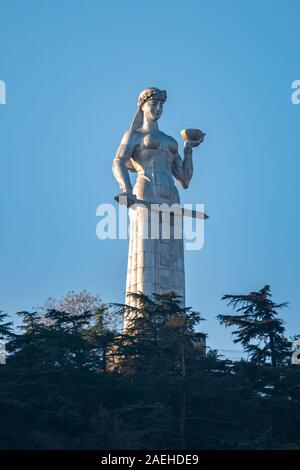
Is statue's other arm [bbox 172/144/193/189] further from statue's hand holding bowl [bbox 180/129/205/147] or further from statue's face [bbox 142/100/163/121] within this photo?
statue's face [bbox 142/100/163/121]

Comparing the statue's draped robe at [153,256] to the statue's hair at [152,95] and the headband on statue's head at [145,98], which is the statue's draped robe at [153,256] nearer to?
the headband on statue's head at [145,98]

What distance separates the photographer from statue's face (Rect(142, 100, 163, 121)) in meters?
35.7

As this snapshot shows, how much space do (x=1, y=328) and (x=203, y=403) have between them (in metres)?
6.05

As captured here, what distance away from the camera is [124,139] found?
35.7m

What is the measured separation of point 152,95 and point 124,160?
236 cm

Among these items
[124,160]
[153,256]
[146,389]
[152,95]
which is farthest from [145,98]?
[146,389]

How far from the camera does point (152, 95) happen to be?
117 ft

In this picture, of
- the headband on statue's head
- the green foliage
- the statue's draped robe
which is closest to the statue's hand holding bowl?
the headband on statue's head

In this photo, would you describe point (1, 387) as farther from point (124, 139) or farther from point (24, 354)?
point (124, 139)

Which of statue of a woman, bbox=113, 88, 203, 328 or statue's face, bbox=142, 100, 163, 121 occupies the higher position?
statue's face, bbox=142, 100, 163, 121

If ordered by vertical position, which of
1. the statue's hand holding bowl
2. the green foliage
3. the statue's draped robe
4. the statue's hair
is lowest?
the green foliage

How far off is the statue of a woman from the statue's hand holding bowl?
0.83 metres

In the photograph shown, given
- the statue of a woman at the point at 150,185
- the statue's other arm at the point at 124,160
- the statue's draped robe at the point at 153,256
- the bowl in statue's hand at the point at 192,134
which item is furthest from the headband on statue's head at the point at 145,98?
the statue's draped robe at the point at 153,256
